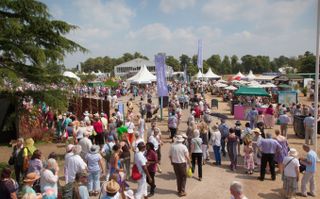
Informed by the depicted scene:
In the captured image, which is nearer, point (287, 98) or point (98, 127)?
point (98, 127)

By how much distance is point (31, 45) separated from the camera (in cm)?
980

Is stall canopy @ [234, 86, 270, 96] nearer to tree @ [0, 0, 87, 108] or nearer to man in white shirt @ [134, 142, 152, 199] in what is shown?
tree @ [0, 0, 87, 108]

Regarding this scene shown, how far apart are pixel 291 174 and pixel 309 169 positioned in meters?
0.61

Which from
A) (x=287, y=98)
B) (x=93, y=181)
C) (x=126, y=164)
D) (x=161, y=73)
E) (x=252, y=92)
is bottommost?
(x=93, y=181)

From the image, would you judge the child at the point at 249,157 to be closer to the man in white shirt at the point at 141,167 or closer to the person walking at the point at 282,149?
the person walking at the point at 282,149

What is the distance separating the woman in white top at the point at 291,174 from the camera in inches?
316

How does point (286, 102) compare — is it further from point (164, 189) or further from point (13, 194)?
point (13, 194)

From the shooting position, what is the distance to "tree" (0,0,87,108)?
931 cm

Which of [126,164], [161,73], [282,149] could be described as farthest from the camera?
[161,73]

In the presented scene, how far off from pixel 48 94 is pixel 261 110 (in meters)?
13.3

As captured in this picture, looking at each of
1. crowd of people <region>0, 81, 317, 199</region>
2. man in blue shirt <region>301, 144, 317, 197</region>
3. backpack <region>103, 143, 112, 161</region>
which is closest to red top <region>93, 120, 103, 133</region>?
crowd of people <region>0, 81, 317, 199</region>

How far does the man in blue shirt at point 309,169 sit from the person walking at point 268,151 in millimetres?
949

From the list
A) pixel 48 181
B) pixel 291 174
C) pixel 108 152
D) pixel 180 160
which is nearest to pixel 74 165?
pixel 48 181

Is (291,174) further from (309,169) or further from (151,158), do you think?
(151,158)
